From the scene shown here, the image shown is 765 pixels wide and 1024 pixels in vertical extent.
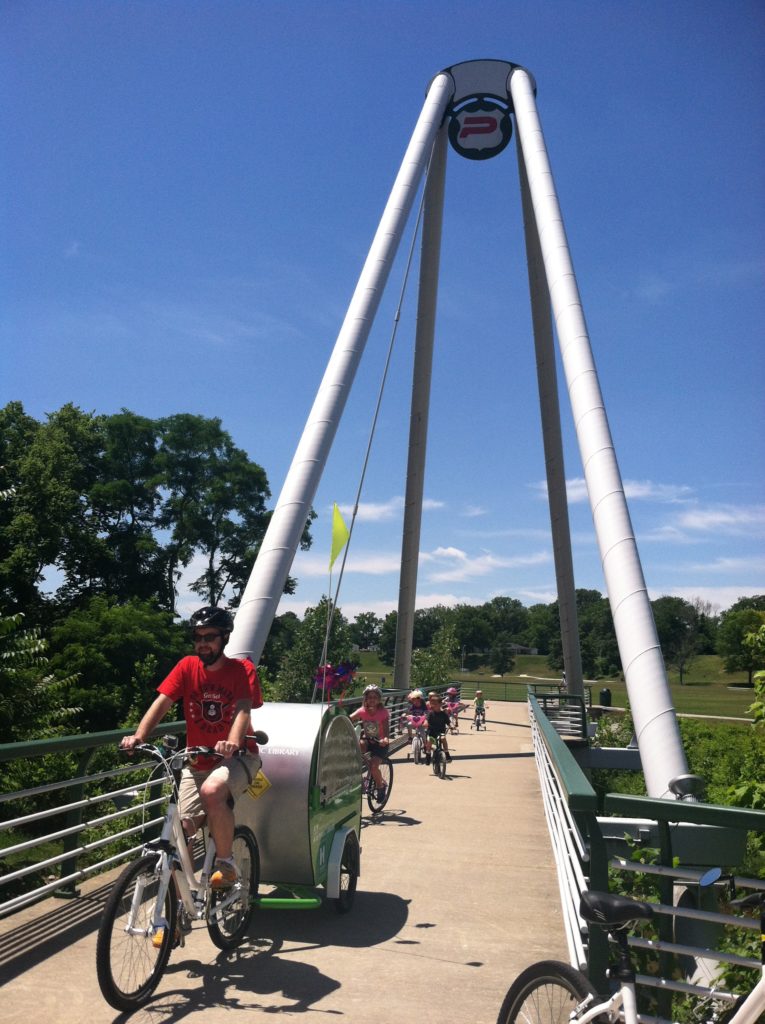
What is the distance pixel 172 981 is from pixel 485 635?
162 m

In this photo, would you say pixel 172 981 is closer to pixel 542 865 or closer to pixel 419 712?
pixel 542 865

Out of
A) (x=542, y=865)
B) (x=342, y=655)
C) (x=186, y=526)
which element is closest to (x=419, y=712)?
(x=542, y=865)

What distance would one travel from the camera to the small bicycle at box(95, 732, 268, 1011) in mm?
4355

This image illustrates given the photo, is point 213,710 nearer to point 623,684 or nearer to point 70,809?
point 70,809

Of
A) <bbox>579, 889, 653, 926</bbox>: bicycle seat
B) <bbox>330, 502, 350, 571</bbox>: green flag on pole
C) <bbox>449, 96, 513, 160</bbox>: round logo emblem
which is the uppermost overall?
<bbox>449, 96, 513, 160</bbox>: round logo emblem

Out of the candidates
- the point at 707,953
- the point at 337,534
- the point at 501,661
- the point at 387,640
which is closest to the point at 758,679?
the point at 337,534

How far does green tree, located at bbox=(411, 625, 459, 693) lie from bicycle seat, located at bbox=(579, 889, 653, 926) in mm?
49865

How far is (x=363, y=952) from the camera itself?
227 inches

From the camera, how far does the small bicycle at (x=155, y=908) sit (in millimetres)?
4355

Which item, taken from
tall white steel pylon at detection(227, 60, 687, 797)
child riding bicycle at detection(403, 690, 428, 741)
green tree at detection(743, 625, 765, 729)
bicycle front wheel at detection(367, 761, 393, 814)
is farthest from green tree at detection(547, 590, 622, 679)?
bicycle front wheel at detection(367, 761, 393, 814)

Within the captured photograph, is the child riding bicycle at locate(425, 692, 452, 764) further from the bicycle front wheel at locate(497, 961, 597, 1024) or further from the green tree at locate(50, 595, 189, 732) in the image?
the green tree at locate(50, 595, 189, 732)

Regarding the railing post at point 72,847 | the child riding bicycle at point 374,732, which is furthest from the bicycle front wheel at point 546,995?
the child riding bicycle at point 374,732

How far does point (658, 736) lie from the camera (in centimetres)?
1256

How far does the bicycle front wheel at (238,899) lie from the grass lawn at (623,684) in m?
48.9
